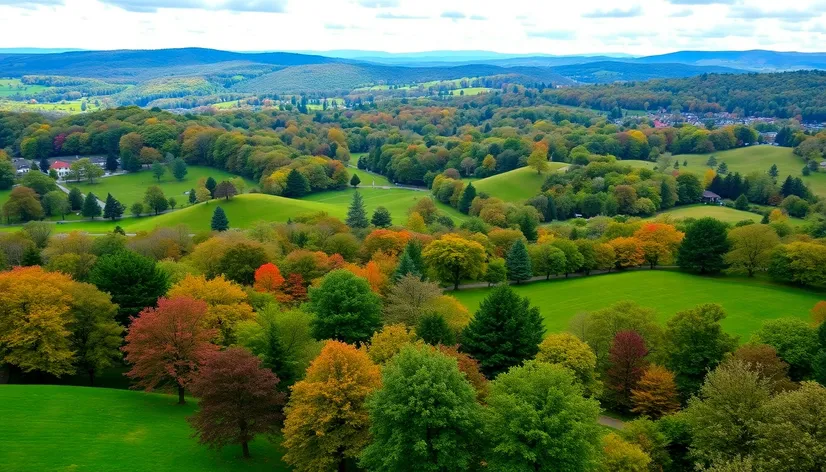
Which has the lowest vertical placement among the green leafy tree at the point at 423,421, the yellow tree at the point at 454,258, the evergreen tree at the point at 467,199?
the evergreen tree at the point at 467,199

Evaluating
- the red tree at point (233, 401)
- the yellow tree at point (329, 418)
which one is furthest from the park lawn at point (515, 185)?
the red tree at point (233, 401)

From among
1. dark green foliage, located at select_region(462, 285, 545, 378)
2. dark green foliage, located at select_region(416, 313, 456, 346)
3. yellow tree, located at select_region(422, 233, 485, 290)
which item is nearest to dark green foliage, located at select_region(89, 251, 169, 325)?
dark green foliage, located at select_region(416, 313, 456, 346)

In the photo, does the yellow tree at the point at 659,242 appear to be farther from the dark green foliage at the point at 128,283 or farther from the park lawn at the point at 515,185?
the dark green foliage at the point at 128,283

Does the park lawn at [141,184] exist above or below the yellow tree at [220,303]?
below

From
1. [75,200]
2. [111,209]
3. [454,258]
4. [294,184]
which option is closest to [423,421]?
[454,258]

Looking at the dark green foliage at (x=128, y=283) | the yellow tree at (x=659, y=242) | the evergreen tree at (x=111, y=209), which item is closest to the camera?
the dark green foliage at (x=128, y=283)

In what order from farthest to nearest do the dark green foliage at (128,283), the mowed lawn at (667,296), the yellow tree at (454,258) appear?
the yellow tree at (454,258) → the mowed lawn at (667,296) → the dark green foliage at (128,283)
